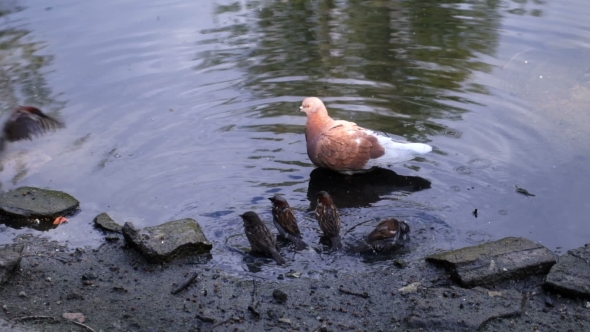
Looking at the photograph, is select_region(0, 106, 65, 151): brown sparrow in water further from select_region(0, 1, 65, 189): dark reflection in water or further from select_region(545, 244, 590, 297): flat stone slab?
select_region(545, 244, 590, 297): flat stone slab

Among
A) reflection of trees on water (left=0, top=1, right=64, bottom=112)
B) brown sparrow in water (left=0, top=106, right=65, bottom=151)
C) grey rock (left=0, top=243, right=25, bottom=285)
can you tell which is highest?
brown sparrow in water (left=0, top=106, right=65, bottom=151)

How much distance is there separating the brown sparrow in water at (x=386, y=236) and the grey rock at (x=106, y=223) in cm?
233

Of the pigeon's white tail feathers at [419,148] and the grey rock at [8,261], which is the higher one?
the grey rock at [8,261]

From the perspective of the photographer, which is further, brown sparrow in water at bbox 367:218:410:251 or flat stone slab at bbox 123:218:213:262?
brown sparrow in water at bbox 367:218:410:251

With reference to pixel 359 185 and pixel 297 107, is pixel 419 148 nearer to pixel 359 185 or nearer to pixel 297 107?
pixel 359 185

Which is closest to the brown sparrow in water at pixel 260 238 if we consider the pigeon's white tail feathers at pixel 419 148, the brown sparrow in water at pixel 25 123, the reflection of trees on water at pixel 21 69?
the brown sparrow in water at pixel 25 123

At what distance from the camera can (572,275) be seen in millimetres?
5566

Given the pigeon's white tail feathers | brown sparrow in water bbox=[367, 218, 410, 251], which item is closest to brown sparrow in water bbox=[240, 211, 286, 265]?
brown sparrow in water bbox=[367, 218, 410, 251]

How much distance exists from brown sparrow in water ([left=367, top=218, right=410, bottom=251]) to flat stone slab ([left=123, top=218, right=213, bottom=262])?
142cm

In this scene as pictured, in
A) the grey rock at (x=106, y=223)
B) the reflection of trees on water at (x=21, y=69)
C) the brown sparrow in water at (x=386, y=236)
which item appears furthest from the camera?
the reflection of trees on water at (x=21, y=69)

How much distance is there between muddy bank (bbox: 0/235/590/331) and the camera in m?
5.12

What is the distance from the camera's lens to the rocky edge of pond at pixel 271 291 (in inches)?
202

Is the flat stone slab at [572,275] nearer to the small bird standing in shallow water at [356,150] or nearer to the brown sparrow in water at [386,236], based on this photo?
the brown sparrow in water at [386,236]

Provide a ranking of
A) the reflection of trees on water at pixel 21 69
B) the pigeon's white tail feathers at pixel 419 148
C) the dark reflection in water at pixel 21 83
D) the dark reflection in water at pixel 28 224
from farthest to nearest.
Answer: the reflection of trees on water at pixel 21 69
the dark reflection in water at pixel 21 83
the pigeon's white tail feathers at pixel 419 148
the dark reflection in water at pixel 28 224
